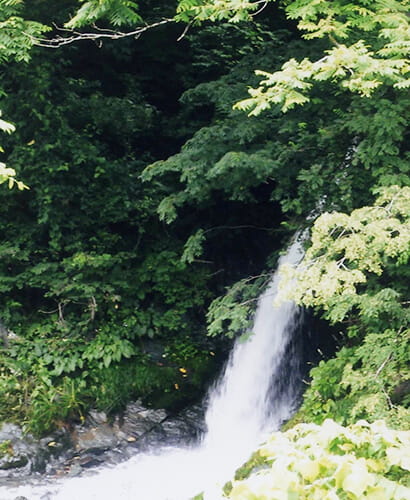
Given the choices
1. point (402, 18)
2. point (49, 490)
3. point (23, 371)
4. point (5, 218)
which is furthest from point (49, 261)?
point (402, 18)

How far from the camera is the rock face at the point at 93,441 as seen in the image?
6.56 m

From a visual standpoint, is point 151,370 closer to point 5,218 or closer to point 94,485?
point 94,485

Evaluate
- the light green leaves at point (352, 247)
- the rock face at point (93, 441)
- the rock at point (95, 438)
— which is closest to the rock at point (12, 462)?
the rock face at point (93, 441)

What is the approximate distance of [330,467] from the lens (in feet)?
4.98

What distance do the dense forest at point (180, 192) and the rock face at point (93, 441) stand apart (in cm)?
19

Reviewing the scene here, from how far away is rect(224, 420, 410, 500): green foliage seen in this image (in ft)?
4.40

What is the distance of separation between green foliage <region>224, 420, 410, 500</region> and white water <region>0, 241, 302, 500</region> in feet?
13.5

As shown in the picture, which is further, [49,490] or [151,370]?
[151,370]

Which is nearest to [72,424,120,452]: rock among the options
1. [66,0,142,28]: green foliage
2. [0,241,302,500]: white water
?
[0,241,302,500]: white water

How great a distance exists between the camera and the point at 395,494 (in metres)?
1.37

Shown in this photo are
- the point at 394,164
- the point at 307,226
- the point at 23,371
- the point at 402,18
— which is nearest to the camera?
the point at 402,18

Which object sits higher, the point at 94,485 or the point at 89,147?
the point at 89,147

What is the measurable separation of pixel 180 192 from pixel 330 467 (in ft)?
17.8

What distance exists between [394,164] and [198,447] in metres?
4.38
